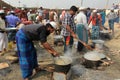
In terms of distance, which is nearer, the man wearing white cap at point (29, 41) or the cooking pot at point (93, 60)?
the man wearing white cap at point (29, 41)

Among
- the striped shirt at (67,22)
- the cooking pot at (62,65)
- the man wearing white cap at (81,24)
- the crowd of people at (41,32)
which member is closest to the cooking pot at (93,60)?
the crowd of people at (41,32)

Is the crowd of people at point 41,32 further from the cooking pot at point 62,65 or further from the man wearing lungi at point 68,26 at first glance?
the cooking pot at point 62,65

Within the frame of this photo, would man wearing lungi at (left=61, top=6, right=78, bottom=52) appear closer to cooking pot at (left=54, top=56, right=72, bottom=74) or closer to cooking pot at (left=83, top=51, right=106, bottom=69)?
cooking pot at (left=83, top=51, right=106, bottom=69)

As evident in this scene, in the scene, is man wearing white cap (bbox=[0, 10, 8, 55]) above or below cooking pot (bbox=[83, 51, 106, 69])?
above

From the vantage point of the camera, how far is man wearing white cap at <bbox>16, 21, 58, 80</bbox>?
17.9 feet

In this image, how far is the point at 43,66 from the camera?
7305mm

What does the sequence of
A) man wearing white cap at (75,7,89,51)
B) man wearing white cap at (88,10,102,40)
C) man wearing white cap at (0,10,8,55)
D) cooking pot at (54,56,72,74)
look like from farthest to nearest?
man wearing white cap at (88,10,102,40), man wearing white cap at (0,10,8,55), man wearing white cap at (75,7,89,51), cooking pot at (54,56,72,74)

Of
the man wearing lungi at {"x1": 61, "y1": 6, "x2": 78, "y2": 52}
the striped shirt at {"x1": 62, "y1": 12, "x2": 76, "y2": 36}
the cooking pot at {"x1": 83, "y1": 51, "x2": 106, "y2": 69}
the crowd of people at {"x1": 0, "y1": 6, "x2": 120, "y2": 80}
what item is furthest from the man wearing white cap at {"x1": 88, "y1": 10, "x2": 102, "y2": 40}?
the cooking pot at {"x1": 83, "y1": 51, "x2": 106, "y2": 69}

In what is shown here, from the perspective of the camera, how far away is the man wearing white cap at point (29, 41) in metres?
5.47

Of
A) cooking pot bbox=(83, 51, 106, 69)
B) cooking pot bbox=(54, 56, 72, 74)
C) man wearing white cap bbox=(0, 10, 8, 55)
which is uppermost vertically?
man wearing white cap bbox=(0, 10, 8, 55)

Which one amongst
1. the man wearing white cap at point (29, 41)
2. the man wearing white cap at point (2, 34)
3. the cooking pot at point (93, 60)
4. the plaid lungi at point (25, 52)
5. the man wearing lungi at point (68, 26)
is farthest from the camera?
the man wearing white cap at point (2, 34)

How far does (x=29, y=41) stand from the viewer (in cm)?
606

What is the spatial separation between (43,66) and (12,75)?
1.08 meters

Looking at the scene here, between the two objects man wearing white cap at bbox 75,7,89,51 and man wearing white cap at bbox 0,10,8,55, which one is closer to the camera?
man wearing white cap at bbox 75,7,89,51
